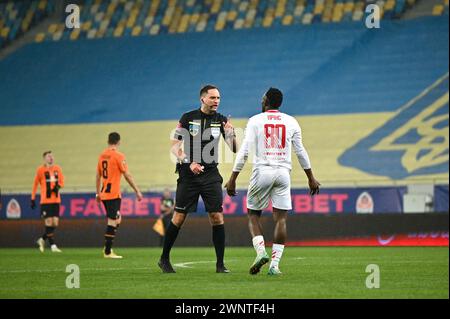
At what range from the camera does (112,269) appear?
13531 millimetres

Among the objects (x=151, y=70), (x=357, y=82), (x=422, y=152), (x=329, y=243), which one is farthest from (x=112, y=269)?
(x=151, y=70)

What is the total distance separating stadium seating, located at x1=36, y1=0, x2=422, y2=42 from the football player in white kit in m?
20.4

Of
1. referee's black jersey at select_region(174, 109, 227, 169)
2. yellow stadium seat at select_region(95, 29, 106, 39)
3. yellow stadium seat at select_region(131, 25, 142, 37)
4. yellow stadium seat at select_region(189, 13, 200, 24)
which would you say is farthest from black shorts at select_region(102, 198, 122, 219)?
yellow stadium seat at select_region(95, 29, 106, 39)

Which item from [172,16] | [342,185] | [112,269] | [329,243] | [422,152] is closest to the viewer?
[112,269]

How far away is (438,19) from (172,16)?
32.3 ft

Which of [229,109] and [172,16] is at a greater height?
[172,16]

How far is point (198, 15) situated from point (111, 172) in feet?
59.6

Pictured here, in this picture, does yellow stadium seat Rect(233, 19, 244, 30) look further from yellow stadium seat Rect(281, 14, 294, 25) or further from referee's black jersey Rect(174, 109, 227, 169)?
referee's black jersey Rect(174, 109, 227, 169)

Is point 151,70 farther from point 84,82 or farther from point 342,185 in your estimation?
point 342,185

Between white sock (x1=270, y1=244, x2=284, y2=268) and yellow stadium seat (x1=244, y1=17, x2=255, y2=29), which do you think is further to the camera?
yellow stadium seat (x1=244, y1=17, x2=255, y2=29)

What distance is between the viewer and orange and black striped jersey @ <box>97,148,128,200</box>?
17703 millimetres

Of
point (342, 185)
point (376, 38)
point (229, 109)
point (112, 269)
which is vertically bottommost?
point (112, 269)

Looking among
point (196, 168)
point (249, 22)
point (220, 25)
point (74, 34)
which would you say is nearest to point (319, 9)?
point (249, 22)

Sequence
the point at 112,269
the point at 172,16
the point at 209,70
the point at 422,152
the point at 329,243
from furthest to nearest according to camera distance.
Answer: the point at 172,16 → the point at 209,70 → the point at 422,152 → the point at 329,243 → the point at 112,269
